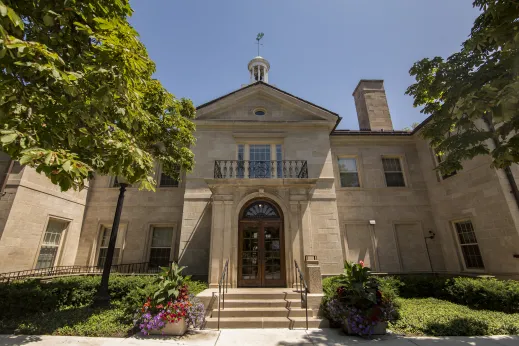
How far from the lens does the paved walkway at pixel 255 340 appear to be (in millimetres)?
5832

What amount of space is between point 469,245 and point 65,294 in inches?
671

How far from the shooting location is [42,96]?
425 cm

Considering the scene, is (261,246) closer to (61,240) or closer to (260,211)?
(260,211)

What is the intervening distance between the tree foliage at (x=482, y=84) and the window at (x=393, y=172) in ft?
18.7

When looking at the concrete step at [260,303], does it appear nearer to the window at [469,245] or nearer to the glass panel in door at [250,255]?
Result: the glass panel in door at [250,255]

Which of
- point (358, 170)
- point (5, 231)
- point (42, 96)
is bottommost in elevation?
point (5, 231)

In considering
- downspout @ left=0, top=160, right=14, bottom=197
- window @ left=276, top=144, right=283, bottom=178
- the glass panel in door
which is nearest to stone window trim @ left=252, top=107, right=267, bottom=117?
window @ left=276, top=144, right=283, bottom=178

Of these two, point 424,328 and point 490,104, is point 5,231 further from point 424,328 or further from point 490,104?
point 490,104

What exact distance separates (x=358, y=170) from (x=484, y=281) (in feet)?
23.7

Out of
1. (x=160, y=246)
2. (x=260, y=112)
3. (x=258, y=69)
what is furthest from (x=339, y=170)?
(x=258, y=69)

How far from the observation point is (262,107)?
46.3 ft

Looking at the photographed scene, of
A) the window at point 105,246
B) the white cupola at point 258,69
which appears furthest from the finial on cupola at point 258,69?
the window at point 105,246

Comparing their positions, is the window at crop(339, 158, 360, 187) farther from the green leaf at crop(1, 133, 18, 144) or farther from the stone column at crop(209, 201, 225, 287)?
the green leaf at crop(1, 133, 18, 144)

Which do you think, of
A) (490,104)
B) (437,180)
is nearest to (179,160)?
(490,104)
